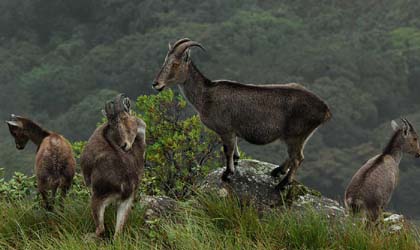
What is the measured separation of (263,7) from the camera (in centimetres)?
10038

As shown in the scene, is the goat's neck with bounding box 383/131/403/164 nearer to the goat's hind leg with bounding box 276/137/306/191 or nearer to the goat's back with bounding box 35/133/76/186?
the goat's hind leg with bounding box 276/137/306/191

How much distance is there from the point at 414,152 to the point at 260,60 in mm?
69356

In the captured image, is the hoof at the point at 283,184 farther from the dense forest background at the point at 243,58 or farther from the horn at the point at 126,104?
the dense forest background at the point at 243,58

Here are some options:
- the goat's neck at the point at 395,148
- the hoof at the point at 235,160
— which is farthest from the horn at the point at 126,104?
the goat's neck at the point at 395,148

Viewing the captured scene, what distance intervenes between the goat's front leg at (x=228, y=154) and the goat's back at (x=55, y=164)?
1.78 meters

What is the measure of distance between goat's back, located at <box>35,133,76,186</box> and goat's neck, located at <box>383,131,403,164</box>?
449cm

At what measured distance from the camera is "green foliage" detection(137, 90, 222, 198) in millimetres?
11805

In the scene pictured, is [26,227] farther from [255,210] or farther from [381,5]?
[381,5]

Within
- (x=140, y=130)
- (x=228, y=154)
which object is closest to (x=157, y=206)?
(x=140, y=130)

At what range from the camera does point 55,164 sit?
1007cm

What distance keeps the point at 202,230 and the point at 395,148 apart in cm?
431

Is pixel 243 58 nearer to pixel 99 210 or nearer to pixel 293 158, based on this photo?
pixel 293 158

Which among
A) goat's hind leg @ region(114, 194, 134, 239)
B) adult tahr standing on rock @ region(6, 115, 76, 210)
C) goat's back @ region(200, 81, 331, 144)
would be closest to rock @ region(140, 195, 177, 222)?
goat's hind leg @ region(114, 194, 134, 239)

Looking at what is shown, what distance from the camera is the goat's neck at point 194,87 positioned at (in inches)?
417
